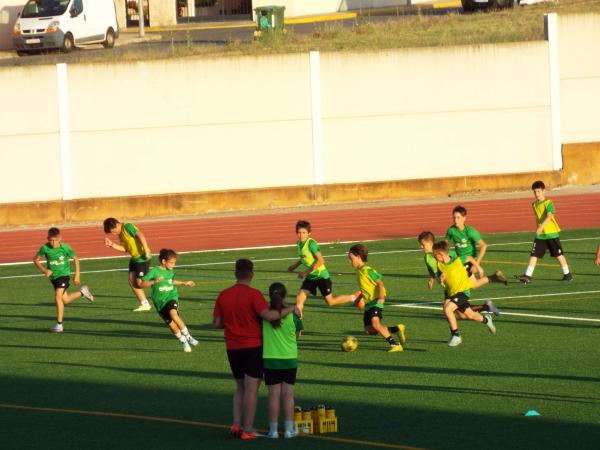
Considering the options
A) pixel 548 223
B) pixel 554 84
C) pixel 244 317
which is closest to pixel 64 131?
pixel 554 84

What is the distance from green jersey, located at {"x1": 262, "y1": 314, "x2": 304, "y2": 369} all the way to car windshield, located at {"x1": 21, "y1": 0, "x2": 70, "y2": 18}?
45774 mm

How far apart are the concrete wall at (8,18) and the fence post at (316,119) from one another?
23736 mm

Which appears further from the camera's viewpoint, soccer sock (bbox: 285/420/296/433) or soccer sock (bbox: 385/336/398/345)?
soccer sock (bbox: 385/336/398/345)

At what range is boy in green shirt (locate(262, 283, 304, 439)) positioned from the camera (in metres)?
13.5

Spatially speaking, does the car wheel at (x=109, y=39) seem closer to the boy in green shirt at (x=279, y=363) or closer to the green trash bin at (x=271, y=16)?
the green trash bin at (x=271, y=16)

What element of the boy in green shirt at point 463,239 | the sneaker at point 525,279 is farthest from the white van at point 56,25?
the boy in green shirt at point 463,239

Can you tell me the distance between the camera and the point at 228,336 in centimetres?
1373

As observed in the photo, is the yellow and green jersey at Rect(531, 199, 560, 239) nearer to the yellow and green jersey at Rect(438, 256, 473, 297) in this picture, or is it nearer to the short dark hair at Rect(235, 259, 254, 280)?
the yellow and green jersey at Rect(438, 256, 473, 297)

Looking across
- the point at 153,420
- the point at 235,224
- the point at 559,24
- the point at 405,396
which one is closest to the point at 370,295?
the point at 405,396

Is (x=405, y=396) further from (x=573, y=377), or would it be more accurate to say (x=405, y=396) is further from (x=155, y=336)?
(x=155, y=336)

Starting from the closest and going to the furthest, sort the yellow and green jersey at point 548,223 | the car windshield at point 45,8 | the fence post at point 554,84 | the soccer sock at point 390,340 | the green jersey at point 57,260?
the soccer sock at point 390,340
the green jersey at point 57,260
the yellow and green jersey at point 548,223
the fence post at point 554,84
the car windshield at point 45,8

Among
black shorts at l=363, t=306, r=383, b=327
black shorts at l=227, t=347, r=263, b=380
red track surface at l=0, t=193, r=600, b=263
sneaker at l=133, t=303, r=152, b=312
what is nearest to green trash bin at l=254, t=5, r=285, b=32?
red track surface at l=0, t=193, r=600, b=263

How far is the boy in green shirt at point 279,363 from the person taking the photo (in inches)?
530

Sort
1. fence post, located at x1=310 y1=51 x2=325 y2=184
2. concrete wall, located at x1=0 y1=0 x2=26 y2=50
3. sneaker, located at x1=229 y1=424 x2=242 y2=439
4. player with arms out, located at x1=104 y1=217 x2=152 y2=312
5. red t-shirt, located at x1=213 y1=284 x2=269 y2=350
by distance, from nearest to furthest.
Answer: red t-shirt, located at x1=213 y1=284 x2=269 y2=350
sneaker, located at x1=229 y1=424 x2=242 y2=439
player with arms out, located at x1=104 y1=217 x2=152 y2=312
fence post, located at x1=310 y1=51 x2=325 y2=184
concrete wall, located at x1=0 y1=0 x2=26 y2=50
